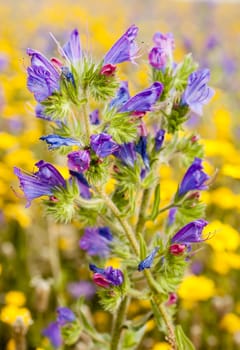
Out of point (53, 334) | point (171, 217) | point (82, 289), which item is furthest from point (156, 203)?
point (82, 289)

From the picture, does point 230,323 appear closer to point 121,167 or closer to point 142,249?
point 142,249

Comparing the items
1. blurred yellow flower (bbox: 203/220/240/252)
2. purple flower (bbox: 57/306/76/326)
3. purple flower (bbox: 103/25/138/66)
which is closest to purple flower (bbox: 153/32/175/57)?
purple flower (bbox: 103/25/138/66)

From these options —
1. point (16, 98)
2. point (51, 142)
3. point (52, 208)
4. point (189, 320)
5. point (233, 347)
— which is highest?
point (16, 98)

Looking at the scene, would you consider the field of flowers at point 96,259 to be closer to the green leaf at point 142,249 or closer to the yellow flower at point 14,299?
the yellow flower at point 14,299

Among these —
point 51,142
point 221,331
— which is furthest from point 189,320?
point 51,142

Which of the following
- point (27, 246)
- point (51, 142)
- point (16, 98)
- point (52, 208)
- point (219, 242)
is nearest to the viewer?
point (51, 142)

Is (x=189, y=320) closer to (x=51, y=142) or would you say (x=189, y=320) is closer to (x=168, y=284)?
(x=168, y=284)

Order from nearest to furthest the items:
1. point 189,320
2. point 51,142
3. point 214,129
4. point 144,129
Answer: point 51,142, point 144,129, point 189,320, point 214,129
